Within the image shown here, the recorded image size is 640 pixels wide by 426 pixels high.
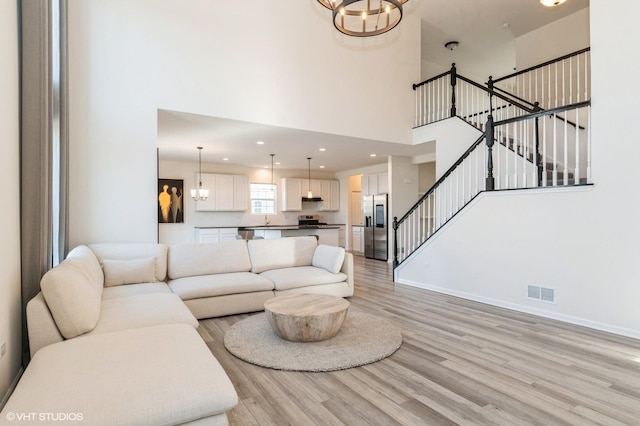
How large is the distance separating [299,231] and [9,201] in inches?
A: 240

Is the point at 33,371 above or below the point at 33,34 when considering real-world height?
below

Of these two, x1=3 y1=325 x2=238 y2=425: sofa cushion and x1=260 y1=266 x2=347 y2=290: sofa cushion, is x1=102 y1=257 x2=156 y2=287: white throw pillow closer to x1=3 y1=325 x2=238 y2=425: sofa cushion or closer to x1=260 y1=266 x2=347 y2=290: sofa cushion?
x1=260 y1=266 x2=347 y2=290: sofa cushion

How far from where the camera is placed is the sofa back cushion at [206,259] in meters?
4.31

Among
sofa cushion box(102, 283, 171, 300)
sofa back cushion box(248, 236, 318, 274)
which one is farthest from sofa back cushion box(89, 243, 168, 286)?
sofa back cushion box(248, 236, 318, 274)

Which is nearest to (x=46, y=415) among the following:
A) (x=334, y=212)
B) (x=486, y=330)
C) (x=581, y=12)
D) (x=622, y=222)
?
(x=486, y=330)

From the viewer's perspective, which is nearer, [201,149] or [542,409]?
[542,409]

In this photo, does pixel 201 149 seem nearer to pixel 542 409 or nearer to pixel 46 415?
pixel 46 415

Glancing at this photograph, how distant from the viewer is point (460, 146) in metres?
6.13

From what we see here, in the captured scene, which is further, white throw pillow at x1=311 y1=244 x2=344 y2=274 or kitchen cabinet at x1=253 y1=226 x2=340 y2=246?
kitchen cabinet at x1=253 y1=226 x2=340 y2=246

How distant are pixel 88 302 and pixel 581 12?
28.6 ft

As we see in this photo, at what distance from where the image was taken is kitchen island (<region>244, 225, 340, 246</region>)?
7605 mm

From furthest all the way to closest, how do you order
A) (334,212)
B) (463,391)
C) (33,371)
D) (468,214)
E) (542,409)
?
(334,212)
(468,214)
(463,391)
(542,409)
(33,371)

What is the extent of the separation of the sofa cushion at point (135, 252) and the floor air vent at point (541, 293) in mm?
4468

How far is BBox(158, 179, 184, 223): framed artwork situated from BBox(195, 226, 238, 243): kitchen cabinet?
66 cm
